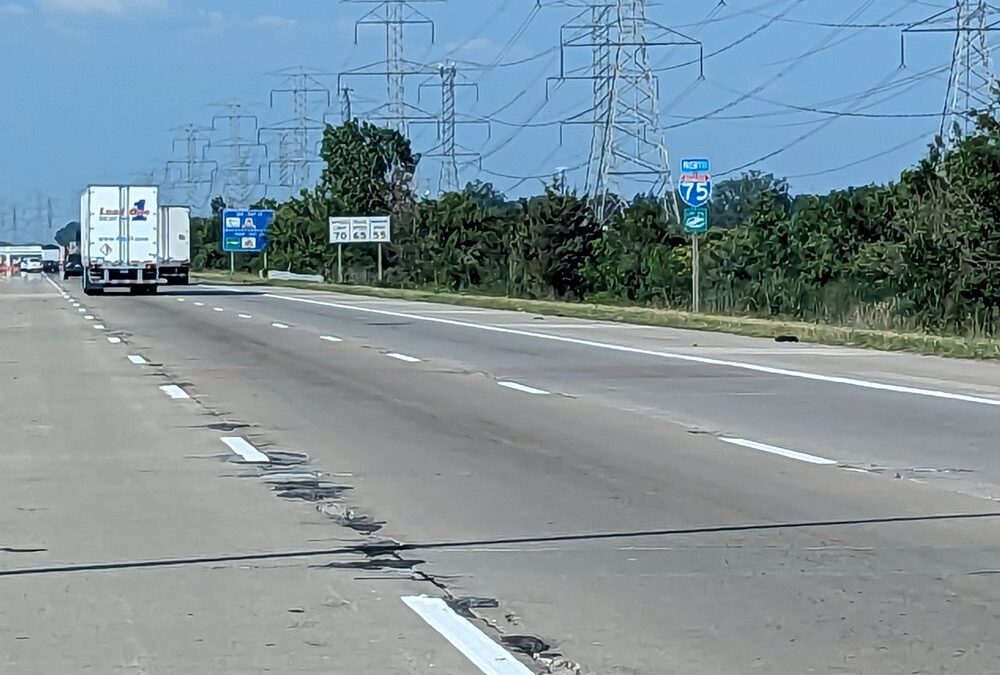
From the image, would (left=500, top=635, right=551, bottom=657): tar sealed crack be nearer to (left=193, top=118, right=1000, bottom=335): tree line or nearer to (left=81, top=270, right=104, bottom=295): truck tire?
(left=193, top=118, right=1000, bottom=335): tree line

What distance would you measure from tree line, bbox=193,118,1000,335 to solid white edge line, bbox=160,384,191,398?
1702cm

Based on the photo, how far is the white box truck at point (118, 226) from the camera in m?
66.3

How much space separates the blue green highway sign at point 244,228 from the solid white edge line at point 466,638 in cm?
10249

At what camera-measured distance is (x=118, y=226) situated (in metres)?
66.4

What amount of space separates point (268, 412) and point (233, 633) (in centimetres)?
1123

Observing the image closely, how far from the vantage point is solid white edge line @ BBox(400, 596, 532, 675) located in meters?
8.04

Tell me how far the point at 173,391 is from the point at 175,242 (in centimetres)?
5711

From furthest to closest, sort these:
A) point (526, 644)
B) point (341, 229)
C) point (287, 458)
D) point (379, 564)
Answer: point (341, 229) < point (287, 458) < point (379, 564) < point (526, 644)

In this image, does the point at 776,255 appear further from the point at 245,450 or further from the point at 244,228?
the point at 244,228

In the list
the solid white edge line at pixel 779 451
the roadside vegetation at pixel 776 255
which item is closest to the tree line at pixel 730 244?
the roadside vegetation at pixel 776 255

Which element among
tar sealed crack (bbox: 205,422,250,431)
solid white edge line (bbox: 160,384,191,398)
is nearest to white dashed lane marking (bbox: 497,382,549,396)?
solid white edge line (bbox: 160,384,191,398)

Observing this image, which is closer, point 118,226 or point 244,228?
point 118,226

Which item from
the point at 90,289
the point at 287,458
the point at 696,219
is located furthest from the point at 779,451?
the point at 90,289

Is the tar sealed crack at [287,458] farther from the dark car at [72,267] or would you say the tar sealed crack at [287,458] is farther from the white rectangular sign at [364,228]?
the dark car at [72,267]
